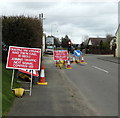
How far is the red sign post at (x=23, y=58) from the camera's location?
7.78 meters

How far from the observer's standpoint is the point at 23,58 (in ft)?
26.0

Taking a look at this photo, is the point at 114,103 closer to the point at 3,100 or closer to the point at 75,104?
the point at 75,104

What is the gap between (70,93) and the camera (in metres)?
7.86

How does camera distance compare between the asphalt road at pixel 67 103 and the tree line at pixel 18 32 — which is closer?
the asphalt road at pixel 67 103

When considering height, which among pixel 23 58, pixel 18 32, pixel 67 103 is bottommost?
pixel 67 103

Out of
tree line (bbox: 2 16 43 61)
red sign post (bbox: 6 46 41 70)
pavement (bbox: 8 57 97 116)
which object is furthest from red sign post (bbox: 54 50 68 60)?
pavement (bbox: 8 57 97 116)

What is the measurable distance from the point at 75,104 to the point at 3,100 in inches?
83.6

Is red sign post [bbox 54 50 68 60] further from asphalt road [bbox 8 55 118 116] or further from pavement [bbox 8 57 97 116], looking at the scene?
pavement [bbox 8 57 97 116]

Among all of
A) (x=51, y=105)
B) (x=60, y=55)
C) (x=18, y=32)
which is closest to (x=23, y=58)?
(x=51, y=105)

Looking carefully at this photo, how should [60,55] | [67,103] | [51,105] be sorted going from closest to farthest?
[51,105], [67,103], [60,55]

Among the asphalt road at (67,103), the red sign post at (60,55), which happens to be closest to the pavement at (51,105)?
the asphalt road at (67,103)

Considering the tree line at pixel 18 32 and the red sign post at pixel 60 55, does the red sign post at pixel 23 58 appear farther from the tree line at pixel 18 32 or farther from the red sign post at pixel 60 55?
the red sign post at pixel 60 55

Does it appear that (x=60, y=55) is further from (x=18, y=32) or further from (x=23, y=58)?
(x=23, y=58)

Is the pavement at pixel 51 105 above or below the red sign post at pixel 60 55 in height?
below
